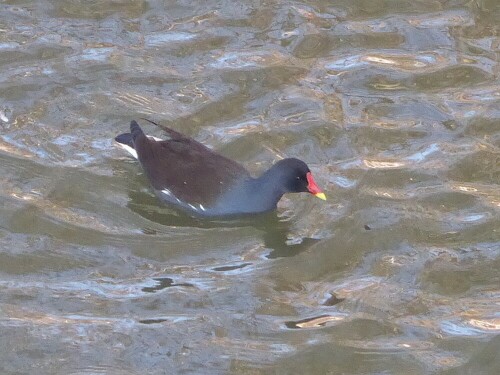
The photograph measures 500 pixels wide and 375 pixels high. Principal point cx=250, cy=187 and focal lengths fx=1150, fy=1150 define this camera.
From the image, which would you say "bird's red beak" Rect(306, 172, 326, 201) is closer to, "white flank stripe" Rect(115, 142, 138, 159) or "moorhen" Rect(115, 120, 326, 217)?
"moorhen" Rect(115, 120, 326, 217)

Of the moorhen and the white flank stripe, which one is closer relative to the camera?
the moorhen

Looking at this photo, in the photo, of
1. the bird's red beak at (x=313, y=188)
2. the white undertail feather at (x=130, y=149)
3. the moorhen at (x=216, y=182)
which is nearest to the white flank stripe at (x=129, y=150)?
the white undertail feather at (x=130, y=149)

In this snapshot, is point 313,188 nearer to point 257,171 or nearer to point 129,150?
point 257,171

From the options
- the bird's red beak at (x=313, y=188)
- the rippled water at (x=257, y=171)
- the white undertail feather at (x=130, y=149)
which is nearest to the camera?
the rippled water at (x=257, y=171)

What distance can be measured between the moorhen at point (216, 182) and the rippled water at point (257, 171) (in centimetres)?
13

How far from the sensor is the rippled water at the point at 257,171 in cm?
663

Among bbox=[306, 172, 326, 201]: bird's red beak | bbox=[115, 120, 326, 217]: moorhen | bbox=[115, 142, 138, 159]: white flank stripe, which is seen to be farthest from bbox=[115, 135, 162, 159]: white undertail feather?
bbox=[306, 172, 326, 201]: bird's red beak

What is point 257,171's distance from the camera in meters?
8.64

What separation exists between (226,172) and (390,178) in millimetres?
1213

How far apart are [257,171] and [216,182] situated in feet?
2.03

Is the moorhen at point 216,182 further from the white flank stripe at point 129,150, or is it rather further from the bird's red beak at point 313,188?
the white flank stripe at point 129,150

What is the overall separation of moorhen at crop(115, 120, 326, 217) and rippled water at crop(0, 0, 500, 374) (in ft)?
0.43

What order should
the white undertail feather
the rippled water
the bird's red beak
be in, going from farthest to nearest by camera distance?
the white undertail feather
the bird's red beak
the rippled water

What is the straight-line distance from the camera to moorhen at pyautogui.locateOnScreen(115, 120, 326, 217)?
8.01m
